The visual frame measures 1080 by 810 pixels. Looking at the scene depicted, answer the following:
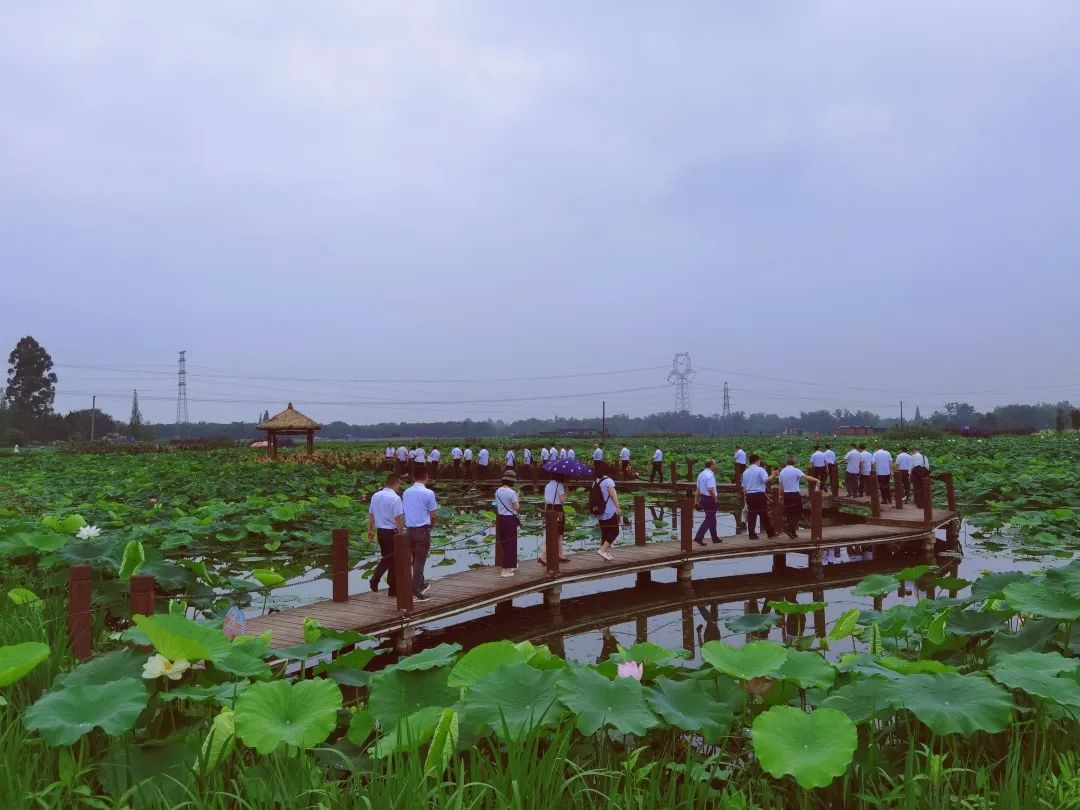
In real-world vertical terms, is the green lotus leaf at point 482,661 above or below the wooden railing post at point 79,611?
above

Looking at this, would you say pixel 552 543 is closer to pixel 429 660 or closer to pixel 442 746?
pixel 429 660

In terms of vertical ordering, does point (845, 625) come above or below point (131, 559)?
below

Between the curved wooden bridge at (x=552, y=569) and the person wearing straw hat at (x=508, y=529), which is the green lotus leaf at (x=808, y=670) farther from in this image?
the person wearing straw hat at (x=508, y=529)

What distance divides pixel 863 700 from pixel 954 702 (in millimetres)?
341

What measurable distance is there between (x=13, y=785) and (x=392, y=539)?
5.78 m

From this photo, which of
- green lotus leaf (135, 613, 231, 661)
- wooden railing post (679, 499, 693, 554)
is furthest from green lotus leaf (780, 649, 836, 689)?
wooden railing post (679, 499, 693, 554)

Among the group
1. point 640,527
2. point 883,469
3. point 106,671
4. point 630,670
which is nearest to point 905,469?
point 883,469

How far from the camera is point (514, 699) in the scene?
2916mm

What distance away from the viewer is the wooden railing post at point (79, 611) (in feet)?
16.2

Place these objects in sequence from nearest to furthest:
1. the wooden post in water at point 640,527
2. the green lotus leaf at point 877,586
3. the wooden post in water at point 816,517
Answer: the green lotus leaf at point 877,586 < the wooden post in water at point 640,527 < the wooden post in water at point 816,517

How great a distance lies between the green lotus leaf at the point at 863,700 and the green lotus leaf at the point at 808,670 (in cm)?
12

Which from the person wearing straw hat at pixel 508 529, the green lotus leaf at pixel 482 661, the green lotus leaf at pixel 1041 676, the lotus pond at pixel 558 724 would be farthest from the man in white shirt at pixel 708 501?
the green lotus leaf at pixel 482 661

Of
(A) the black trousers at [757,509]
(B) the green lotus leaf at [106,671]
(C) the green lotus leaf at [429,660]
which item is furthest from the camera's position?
(A) the black trousers at [757,509]

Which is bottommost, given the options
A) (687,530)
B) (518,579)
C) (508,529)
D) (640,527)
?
(518,579)
